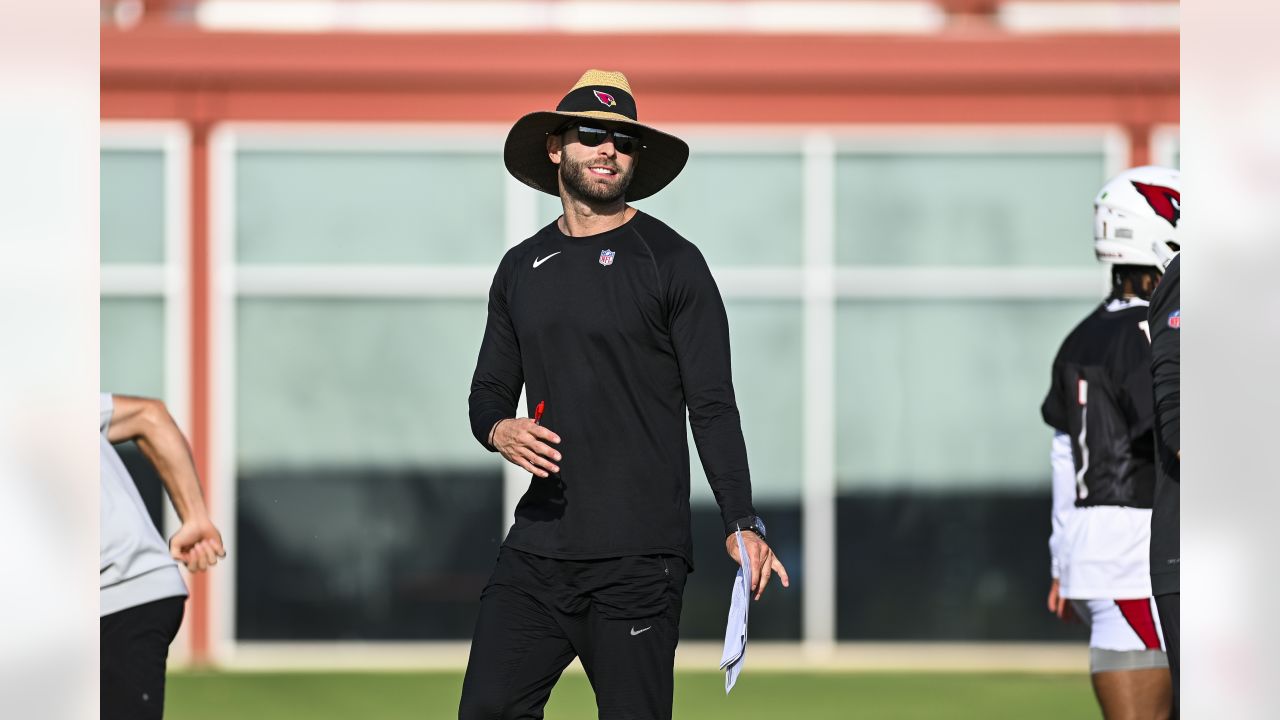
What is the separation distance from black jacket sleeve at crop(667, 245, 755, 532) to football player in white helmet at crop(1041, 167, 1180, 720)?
5.67ft

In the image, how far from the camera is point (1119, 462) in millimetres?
5582

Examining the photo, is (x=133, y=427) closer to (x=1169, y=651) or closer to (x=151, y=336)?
(x=1169, y=651)

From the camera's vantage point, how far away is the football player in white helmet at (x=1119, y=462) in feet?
18.1

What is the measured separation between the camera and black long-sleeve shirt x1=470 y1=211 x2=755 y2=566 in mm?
4340

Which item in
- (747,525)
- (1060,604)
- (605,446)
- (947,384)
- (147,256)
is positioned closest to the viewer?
(747,525)

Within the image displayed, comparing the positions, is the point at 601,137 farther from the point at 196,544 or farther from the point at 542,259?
the point at 196,544

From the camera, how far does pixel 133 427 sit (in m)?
4.63

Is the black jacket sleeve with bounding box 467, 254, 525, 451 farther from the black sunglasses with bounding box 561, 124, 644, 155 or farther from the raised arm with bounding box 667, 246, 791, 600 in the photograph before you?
the raised arm with bounding box 667, 246, 791, 600

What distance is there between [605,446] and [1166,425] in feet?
4.50

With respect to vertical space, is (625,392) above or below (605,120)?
below

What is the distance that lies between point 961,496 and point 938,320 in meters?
1.12

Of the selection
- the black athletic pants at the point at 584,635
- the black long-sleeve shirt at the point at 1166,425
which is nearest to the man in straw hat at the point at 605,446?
the black athletic pants at the point at 584,635

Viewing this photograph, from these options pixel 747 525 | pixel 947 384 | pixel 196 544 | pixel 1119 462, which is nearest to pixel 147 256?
pixel 947 384
